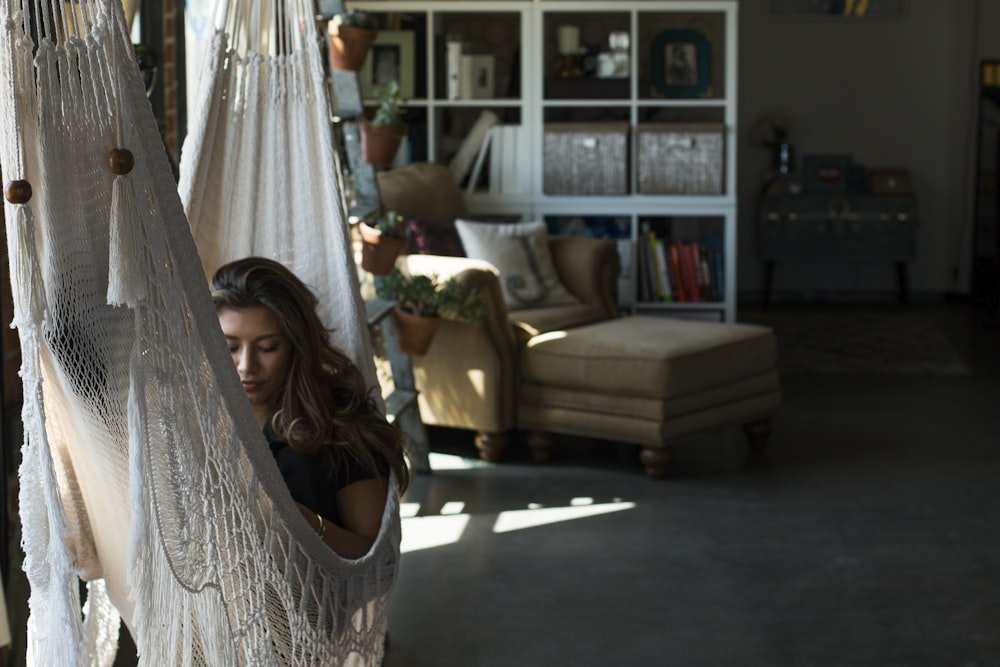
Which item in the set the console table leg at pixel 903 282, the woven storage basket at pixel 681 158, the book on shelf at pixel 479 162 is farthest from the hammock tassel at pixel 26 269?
the console table leg at pixel 903 282

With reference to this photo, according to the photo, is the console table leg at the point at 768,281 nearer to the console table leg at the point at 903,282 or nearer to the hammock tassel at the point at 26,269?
the console table leg at the point at 903,282

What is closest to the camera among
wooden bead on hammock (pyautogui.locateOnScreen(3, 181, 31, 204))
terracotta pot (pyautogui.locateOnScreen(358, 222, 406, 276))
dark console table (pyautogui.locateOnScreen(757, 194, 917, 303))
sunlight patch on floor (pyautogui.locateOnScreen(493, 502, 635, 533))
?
wooden bead on hammock (pyautogui.locateOnScreen(3, 181, 31, 204))

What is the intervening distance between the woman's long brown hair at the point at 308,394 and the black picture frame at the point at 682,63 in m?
3.84

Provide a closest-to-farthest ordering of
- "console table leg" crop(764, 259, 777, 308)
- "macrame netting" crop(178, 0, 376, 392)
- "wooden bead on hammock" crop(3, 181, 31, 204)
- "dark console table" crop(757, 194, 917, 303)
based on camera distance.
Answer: "wooden bead on hammock" crop(3, 181, 31, 204), "macrame netting" crop(178, 0, 376, 392), "dark console table" crop(757, 194, 917, 303), "console table leg" crop(764, 259, 777, 308)

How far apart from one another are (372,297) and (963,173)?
15.8 feet

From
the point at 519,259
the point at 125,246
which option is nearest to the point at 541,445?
the point at 519,259

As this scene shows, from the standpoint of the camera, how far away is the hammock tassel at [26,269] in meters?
Result: 1.48

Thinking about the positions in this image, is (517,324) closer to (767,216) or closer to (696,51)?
(696,51)

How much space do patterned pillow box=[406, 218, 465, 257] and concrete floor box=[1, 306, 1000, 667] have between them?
24.9 inches

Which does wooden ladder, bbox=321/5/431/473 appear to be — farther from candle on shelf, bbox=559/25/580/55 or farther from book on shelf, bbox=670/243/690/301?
book on shelf, bbox=670/243/690/301

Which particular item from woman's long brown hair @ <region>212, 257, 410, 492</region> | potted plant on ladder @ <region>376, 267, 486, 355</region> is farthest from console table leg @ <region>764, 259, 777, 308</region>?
woman's long brown hair @ <region>212, 257, 410, 492</region>

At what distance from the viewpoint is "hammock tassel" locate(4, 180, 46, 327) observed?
4.87 ft

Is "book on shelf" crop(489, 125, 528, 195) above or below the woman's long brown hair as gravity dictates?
above

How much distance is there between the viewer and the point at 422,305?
13.3 feet
